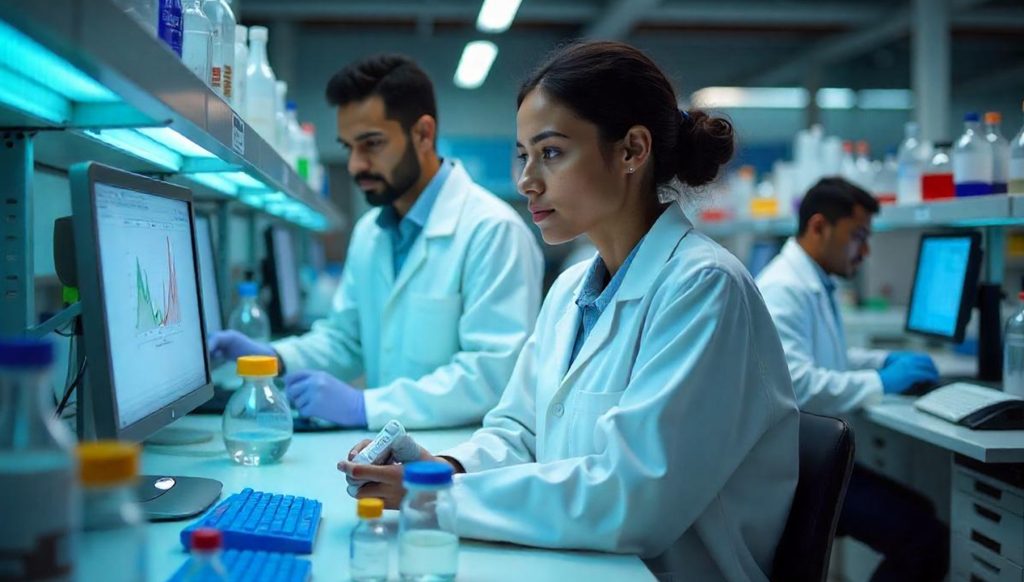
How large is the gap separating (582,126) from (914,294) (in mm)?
2024

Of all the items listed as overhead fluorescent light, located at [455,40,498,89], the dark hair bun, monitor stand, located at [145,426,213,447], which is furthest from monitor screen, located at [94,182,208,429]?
overhead fluorescent light, located at [455,40,498,89]

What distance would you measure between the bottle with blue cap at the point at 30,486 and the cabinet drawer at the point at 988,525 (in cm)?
195

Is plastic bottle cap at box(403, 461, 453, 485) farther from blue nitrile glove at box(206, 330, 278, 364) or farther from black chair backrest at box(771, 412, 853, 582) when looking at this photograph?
Answer: blue nitrile glove at box(206, 330, 278, 364)

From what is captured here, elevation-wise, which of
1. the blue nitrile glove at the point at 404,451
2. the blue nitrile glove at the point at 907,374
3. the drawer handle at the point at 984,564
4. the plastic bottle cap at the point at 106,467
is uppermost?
the plastic bottle cap at the point at 106,467

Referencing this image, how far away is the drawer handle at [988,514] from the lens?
2.01 meters

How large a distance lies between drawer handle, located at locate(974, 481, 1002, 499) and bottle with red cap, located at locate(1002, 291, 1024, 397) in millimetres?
346

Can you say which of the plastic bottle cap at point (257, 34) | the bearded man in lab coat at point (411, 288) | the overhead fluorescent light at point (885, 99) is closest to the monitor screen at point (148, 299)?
the bearded man in lab coat at point (411, 288)

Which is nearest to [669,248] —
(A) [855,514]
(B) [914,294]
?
(A) [855,514]

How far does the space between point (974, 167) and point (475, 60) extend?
16.1ft

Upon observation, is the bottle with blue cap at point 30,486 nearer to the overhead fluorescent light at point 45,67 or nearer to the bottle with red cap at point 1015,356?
the overhead fluorescent light at point 45,67

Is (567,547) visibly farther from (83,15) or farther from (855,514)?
(855,514)

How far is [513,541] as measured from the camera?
1177 mm

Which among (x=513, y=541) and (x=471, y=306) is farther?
(x=471, y=306)

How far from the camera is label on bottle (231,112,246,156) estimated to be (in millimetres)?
1420
